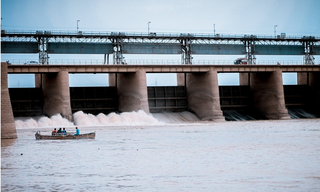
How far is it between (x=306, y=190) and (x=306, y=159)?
8.32m

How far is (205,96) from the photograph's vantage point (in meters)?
73.2

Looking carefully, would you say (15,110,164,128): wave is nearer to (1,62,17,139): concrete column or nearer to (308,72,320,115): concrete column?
(1,62,17,139): concrete column

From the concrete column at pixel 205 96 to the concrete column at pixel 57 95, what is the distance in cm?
1949

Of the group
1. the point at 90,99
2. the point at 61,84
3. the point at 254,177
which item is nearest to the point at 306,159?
the point at 254,177

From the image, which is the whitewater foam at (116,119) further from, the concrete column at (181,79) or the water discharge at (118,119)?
the concrete column at (181,79)

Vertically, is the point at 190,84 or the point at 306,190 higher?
the point at 190,84

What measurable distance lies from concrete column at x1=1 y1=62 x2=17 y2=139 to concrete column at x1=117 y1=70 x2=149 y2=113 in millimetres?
29740

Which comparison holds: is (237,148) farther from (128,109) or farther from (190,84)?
(190,84)

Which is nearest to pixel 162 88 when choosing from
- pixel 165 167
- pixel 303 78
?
pixel 303 78

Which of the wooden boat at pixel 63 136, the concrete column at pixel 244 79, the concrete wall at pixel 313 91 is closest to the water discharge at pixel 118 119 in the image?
the concrete column at pixel 244 79

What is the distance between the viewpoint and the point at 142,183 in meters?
18.7

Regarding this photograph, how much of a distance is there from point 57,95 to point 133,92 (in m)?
10.3

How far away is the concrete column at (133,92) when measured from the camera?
225 ft

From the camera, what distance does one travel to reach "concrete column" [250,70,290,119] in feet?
250
